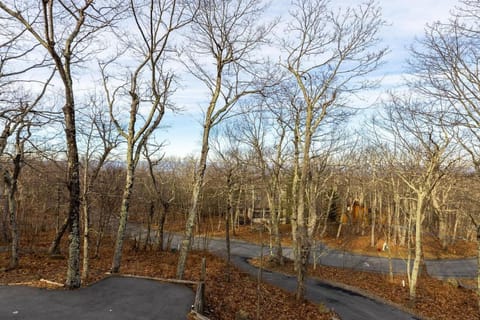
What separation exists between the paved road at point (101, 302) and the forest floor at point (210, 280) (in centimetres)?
85

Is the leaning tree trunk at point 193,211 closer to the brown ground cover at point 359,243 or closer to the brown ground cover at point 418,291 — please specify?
the brown ground cover at point 418,291

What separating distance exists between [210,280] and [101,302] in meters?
5.86

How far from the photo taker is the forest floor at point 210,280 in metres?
9.30

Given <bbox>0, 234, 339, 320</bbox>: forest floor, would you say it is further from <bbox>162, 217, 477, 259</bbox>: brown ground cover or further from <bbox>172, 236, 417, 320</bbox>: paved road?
<bbox>162, 217, 477, 259</bbox>: brown ground cover

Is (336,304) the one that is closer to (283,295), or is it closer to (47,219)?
(283,295)

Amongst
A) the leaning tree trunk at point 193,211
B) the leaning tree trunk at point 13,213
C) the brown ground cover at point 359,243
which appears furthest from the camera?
the brown ground cover at point 359,243

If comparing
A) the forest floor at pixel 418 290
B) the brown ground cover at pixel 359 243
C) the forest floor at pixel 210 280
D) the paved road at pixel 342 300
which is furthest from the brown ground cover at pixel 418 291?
the forest floor at pixel 210 280

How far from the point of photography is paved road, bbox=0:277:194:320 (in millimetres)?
6410

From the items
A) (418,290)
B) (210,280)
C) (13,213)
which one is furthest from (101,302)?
(418,290)

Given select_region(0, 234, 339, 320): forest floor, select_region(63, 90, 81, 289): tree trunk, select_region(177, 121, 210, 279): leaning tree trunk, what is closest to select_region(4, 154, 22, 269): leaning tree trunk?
select_region(0, 234, 339, 320): forest floor

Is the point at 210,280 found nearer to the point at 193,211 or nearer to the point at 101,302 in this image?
the point at 193,211

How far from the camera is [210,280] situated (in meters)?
12.5

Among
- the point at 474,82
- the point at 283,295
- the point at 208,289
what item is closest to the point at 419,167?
the point at 474,82

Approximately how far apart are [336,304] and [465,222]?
30441mm
